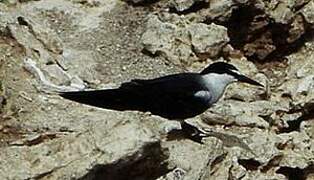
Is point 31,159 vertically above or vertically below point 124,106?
above

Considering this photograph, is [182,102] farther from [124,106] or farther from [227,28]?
[227,28]

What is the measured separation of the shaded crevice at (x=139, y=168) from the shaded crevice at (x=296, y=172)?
6.37 ft

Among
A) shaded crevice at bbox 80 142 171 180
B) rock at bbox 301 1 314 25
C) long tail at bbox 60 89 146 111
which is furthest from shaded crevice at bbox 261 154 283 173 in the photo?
rock at bbox 301 1 314 25

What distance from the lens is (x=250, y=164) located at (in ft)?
21.1

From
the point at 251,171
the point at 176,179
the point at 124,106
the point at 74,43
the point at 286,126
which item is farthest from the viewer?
the point at 74,43

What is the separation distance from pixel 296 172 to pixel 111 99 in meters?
1.81

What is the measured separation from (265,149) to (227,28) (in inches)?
76.6

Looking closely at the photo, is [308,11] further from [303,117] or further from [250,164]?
[250,164]

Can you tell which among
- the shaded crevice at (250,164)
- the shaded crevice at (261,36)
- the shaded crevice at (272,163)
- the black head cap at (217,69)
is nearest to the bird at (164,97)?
the black head cap at (217,69)

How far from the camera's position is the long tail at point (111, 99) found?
19.5ft

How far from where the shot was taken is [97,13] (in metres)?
8.05

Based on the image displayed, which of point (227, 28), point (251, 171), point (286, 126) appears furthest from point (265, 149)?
point (227, 28)

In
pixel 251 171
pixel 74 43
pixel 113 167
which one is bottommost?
pixel 251 171

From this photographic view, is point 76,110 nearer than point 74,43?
Yes
